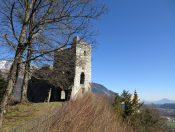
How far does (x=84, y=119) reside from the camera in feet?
14.0

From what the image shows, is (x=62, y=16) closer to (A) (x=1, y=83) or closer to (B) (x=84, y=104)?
(B) (x=84, y=104)

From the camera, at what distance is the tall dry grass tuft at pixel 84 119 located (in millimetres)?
4133

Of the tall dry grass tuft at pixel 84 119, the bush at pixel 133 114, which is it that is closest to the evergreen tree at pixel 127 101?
the bush at pixel 133 114

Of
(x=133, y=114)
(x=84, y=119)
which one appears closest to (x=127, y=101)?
(x=133, y=114)

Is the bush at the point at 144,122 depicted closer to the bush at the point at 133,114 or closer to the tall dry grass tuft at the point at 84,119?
the bush at the point at 133,114

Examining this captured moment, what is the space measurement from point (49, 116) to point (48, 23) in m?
8.69

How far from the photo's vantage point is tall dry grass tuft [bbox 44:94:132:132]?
4133mm

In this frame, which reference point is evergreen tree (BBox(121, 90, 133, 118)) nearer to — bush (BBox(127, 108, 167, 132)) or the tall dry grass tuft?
bush (BBox(127, 108, 167, 132))

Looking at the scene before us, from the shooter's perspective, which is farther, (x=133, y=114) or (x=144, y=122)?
(x=133, y=114)

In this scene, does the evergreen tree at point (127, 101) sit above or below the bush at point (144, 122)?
above

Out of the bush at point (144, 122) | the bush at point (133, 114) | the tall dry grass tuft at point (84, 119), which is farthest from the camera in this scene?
the bush at point (133, 114)

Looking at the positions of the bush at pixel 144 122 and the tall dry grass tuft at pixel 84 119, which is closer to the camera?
the tall dry grass tuft at pixel 84 119

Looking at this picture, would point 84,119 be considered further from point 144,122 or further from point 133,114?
point 133,114

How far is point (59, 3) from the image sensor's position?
1234cm
